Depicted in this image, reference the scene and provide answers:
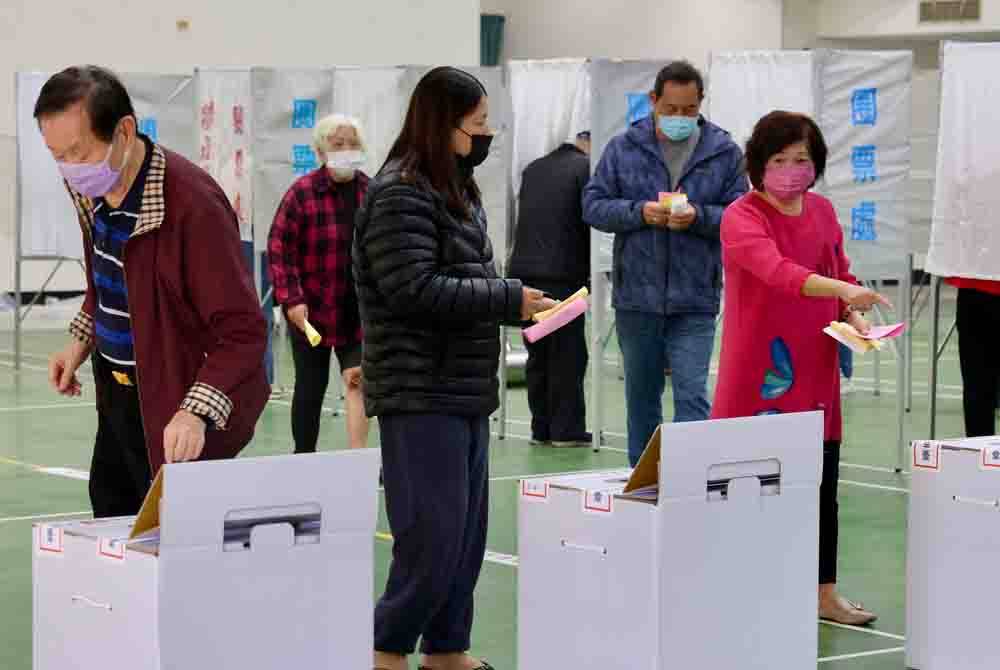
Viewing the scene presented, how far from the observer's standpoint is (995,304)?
6867 mm

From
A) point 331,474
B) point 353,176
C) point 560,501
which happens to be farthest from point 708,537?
point 353,176

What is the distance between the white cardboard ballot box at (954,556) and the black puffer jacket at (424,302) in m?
1.17

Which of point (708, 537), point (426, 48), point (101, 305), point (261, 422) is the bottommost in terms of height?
point (261, 422)

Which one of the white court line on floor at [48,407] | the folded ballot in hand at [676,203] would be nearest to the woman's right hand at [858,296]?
the folded ballot in hand at [676,203]

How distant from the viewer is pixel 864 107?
896cm

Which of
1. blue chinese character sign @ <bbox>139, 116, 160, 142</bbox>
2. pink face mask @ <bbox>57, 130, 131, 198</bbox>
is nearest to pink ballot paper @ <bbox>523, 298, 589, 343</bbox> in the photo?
pink face mask @ <bbox>57, 130, 131, 198</bbox>

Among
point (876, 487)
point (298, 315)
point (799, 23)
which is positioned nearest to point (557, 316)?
point (298, 315)

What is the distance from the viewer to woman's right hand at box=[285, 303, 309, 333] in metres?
7.28

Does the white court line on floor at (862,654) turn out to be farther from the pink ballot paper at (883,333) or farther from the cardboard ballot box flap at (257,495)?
the cardboard ballot box flap at (257,495)

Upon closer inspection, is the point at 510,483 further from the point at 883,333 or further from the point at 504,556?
the point at 883,333

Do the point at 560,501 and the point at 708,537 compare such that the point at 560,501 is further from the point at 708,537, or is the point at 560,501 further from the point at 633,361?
the point at 633,361

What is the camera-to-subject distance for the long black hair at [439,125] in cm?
426

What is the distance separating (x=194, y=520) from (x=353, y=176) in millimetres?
4529

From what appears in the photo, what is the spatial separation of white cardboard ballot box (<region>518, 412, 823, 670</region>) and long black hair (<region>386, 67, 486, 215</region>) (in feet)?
2.40
